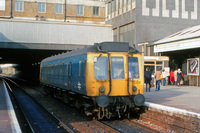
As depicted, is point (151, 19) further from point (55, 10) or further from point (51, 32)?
point (55, 10)

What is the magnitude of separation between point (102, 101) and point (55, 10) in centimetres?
3910

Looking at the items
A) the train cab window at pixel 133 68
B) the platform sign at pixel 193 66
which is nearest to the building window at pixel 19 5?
the platform sign at pixel 193 66

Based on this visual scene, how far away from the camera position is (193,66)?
23656 mm

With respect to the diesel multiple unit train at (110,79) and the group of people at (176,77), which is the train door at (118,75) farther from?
the group of people at (176,77)

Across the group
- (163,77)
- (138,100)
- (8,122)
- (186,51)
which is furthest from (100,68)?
(186,51)

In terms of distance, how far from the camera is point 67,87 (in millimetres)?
13414

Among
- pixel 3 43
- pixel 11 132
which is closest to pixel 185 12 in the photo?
pixel 3 43

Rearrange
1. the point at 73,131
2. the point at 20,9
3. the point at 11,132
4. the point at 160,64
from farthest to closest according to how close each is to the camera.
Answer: the point at 20,9, the point at 160,64, the point at 73,131, the point at 11,132

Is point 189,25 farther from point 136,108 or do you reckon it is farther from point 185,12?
point 136,108

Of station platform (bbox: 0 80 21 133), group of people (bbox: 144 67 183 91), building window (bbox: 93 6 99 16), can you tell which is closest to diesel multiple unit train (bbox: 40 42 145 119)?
station platform (bbox: 0 80 21 133)

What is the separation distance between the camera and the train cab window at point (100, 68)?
10453mm

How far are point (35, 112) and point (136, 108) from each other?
5.76 metres

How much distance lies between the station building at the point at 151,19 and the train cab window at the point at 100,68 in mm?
17688

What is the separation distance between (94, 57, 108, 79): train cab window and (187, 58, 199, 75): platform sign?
14729 mm
